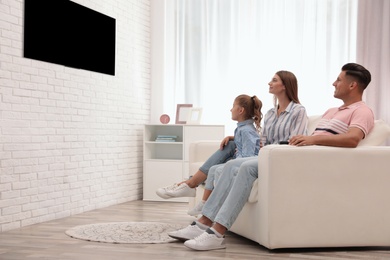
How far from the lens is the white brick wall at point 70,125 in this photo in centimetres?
442

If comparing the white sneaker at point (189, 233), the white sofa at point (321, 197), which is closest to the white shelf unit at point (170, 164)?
the white sneaker at point (189, 233)

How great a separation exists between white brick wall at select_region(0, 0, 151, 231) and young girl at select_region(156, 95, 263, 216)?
1.08 metres

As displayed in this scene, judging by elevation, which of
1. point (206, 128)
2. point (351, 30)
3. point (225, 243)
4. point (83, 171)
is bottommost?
point (225, 243)

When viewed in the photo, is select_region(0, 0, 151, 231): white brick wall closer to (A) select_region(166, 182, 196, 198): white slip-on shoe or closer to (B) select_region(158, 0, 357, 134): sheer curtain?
(B) select_region(158, 0, 357, 134): sheer curtain

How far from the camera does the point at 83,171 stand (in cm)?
541

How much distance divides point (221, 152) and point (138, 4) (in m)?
2.85

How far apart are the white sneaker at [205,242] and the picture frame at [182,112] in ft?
10.6

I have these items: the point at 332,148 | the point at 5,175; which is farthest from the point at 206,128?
the point at 332,148

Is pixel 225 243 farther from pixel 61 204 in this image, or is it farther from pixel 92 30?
pixel 92 30

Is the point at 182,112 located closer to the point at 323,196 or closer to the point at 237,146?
the point at 237,146

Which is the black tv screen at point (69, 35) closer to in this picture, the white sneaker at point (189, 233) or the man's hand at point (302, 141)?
the white sneaker at point (189, 233)

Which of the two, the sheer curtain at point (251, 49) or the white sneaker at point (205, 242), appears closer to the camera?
the white sneaker at point (205, 242)

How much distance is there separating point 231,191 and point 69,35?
95.0 inches

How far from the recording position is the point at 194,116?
6.60 m
